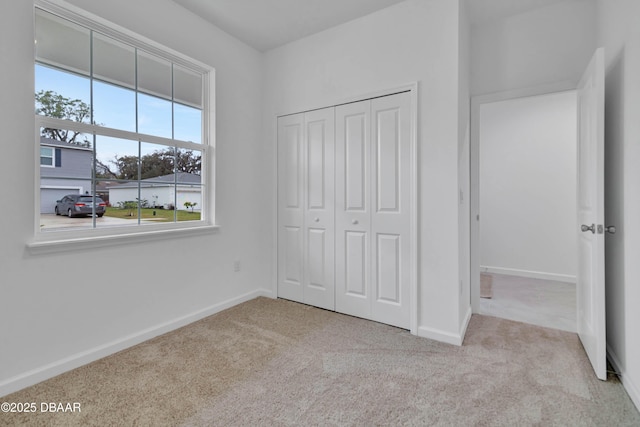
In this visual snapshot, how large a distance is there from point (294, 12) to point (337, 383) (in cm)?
288

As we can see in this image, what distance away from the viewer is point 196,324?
8.90 ft

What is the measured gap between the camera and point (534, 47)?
2.65 meters

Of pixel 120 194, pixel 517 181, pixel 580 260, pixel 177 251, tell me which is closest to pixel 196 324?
pixel 177 251

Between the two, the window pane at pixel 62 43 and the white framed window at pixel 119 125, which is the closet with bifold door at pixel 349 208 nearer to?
the white framed window at pixel 119 125

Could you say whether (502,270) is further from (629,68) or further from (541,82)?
(629,68)

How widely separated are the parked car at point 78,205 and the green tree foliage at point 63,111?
362 millimetres

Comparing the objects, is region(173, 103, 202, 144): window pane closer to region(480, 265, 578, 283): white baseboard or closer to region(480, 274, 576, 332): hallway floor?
region(480, 274, 576, 332): hallway floor

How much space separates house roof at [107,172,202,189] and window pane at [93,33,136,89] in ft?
2.36

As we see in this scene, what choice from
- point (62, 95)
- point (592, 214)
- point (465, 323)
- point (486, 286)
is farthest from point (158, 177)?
point (486, 286)

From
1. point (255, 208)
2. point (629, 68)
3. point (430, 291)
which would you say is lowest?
point (430, 291)

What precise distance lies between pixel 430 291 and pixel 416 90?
159 cm

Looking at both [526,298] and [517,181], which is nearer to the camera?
[526,298]

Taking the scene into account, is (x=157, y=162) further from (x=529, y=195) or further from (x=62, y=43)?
(x=529, y=195)

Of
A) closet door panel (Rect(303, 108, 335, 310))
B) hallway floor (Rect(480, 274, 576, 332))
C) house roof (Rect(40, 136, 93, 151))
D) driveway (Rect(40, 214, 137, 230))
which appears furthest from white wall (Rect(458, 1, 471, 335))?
house roof (Rect(40, 136, 93, 151))
